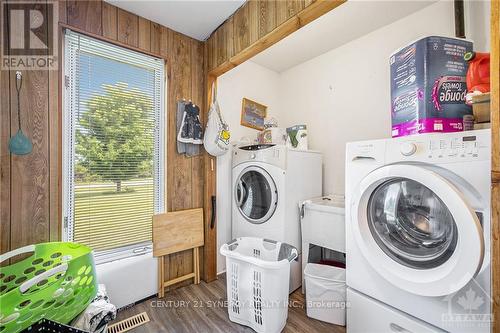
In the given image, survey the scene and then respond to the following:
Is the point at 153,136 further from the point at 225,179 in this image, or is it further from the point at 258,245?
the point at 258,245

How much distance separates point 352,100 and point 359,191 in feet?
4.20

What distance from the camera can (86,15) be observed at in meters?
1.57

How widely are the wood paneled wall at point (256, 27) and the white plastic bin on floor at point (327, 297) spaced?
174cm

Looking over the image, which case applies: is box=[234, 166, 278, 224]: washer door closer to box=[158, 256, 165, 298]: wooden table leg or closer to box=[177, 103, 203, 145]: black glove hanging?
box=[177, 103, 203, 145]: black glove hanging

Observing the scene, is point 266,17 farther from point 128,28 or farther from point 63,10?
point 63,10

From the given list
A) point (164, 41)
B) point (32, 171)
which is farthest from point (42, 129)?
point (164, 41)

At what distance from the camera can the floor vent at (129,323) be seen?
4.86 feet

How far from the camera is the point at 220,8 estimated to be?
1708 millimetres

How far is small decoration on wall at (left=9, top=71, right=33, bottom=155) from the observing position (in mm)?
1306

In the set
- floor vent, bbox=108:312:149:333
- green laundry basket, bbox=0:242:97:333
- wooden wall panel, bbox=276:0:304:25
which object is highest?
wooden wall panel, bbox=276:0:304:25

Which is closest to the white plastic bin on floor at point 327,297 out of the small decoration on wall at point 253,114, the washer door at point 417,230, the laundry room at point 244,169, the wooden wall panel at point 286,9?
the laundry room at point 244,169

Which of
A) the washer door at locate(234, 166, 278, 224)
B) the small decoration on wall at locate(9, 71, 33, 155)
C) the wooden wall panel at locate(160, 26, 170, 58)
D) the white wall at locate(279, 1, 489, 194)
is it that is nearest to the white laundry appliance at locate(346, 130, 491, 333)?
the washer door at locate(234, 166, 278, 224)

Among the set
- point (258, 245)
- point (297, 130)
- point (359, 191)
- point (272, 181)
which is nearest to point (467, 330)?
point (359, 191)

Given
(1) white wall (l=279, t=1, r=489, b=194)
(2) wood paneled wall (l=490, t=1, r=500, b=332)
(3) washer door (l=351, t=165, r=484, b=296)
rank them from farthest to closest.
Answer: (1) white wall (l=279, t=1, r=489, b=194), (3) washer door (l=351, t=165, r=484, b=296), (2) wood paneled wall (l=490, t=1, r=500, b=332)
